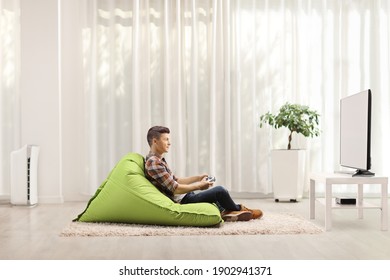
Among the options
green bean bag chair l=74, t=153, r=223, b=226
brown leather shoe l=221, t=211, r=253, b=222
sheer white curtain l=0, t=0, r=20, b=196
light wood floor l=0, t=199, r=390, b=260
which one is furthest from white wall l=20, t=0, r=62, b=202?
brown leather shoe l=221, t=211, r=253, b=222

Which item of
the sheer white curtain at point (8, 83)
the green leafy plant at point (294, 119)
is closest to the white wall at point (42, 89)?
the sheer white curtain at point (8, 83)

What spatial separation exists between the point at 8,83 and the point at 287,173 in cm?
341

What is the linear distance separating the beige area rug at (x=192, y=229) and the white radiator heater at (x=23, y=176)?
1.86 metres

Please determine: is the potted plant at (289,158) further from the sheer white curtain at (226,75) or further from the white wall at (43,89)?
the white wall at (43,89)

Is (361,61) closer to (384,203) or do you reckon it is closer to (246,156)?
(246,156)

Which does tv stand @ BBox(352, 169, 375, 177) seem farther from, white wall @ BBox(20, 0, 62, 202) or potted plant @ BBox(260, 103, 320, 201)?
white wall @ BBox(20, 0, 62, 202)

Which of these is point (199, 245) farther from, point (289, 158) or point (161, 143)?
point (289, 158)

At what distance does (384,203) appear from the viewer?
16.3 feet

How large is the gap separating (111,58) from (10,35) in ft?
3.98

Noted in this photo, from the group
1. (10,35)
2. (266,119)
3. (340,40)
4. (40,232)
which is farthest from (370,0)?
(40,232)

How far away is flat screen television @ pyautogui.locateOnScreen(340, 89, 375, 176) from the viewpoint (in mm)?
5000

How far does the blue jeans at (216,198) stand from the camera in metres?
5.26

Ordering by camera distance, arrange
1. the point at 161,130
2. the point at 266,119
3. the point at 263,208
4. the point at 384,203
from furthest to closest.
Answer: the point at 266,119 → the point at 263,208 → the point at 161,130 → the point at 384,203

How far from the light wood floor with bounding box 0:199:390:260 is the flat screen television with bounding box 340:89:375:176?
0.54 metres
